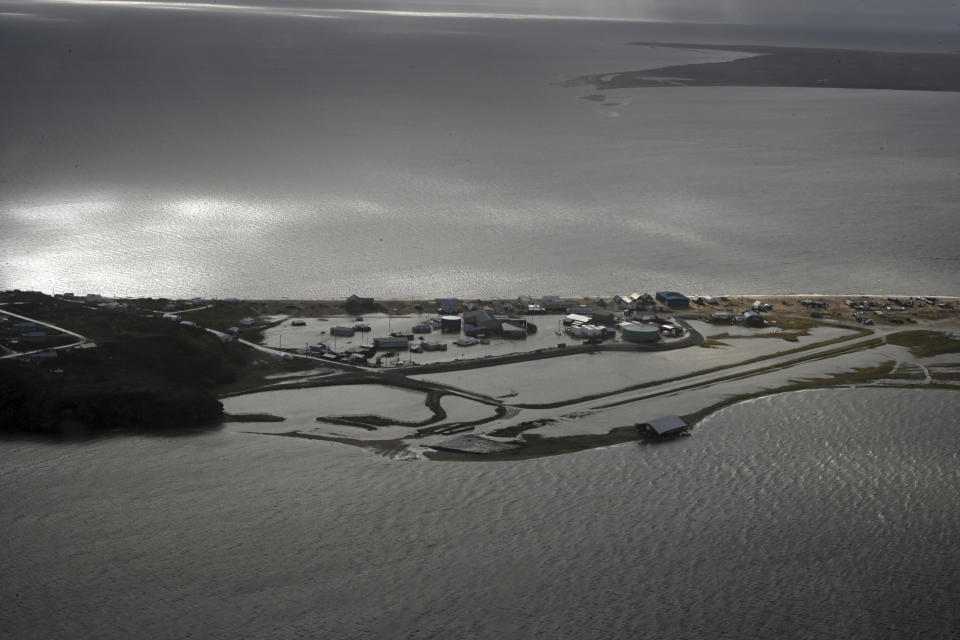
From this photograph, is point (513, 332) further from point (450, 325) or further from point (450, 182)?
point (450, 182)

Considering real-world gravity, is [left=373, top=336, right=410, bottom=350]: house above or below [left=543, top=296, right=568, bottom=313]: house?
below

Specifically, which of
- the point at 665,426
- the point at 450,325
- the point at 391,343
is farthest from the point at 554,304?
the point at 665,426

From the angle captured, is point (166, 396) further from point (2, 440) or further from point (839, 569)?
point (839, 569)

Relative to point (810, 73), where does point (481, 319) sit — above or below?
below

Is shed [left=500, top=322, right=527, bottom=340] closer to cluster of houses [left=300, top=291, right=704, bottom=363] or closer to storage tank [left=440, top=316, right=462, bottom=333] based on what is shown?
cluster of houses [left=300, top=291, right=704, bottom=363]

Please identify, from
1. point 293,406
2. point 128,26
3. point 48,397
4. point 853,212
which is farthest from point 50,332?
point 128,26

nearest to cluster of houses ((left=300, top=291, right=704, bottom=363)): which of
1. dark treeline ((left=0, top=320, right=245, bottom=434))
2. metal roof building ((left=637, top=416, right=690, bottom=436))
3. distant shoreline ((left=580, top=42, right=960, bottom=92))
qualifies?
dark treeline ((left=0, top=320, right=245, bottom=434))

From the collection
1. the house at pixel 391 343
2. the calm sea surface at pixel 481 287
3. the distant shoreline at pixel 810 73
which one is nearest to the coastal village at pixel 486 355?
the house at pixel 391 343
